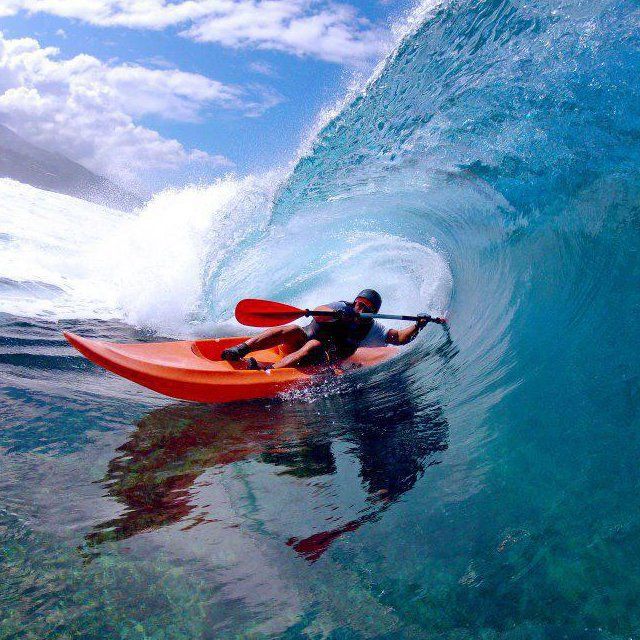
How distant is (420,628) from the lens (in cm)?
206

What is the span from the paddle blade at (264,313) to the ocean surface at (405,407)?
0.95 meters

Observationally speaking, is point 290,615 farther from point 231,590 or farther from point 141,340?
point 141,340

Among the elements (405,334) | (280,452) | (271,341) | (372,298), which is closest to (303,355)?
(271,341)

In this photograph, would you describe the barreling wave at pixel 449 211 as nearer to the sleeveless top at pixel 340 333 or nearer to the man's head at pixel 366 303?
the man's head at pixel 366 303

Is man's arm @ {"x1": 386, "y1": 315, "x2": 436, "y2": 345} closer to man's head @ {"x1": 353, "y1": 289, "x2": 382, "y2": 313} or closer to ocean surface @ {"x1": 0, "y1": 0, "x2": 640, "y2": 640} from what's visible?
→ ocean surface @ {"x1": 0, "y1": 0, "x2": 640, "y2": 640}

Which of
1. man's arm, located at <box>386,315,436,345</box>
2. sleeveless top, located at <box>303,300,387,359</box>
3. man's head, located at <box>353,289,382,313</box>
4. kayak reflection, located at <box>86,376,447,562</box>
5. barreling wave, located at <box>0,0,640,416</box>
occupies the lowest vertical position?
kayak reflection, located at <box>86,376,447,562</box>

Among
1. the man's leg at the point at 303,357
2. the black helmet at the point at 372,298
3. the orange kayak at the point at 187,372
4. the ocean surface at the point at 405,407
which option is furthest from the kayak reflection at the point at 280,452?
the black helmet at the point at 372,298

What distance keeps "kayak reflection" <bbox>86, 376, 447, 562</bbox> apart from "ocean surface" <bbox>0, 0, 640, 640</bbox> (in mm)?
21

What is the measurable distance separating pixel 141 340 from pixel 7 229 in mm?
7931

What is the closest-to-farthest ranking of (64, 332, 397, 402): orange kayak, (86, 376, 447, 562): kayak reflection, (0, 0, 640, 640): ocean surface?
(0, 0, 640, 640): ocean surface, (86, 376, 447, 562): kayak reflection, (64, 332, 397, 402): orange kayak

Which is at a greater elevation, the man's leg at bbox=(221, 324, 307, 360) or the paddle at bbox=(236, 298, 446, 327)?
the paddle at bbox=(236, 298, 446, 327)

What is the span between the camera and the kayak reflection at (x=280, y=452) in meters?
2.69

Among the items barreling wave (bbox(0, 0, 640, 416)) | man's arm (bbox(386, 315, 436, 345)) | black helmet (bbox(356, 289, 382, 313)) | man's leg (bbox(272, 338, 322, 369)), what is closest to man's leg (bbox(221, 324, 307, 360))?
man's leg (bbox(272, 338, 322, 369))

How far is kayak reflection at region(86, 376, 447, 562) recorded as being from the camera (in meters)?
2.69
